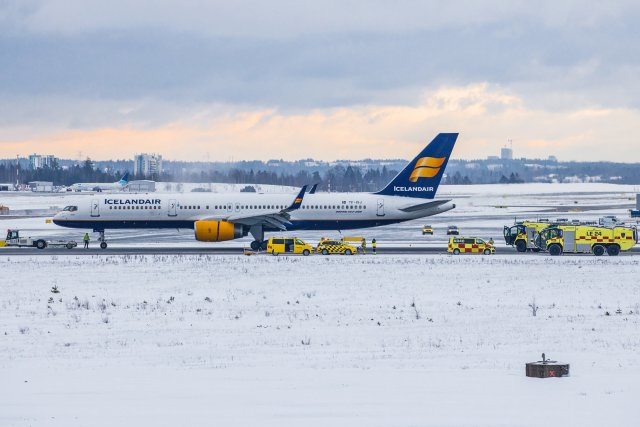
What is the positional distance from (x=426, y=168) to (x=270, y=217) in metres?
13.1

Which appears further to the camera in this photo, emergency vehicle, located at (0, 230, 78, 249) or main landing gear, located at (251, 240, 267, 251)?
emergency vehicle, located at (0, 230, 78, 249)

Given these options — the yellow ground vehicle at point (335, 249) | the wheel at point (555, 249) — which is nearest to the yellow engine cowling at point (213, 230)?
the yellow ground vehicle at point (335, 249)

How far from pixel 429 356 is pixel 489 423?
323 inches

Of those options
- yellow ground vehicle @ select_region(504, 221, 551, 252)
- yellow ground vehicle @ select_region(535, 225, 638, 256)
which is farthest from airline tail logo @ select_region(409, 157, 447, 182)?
yellow ground vehicle @ select_region(535, 225, 638, 256)

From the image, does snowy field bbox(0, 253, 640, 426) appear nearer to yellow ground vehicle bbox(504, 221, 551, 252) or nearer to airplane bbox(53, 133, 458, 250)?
yellow ground vehicle bbox(504, 221, 551, 252)

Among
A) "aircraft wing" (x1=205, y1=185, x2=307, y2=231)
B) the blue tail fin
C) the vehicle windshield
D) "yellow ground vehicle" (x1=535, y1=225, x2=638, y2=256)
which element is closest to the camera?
"yellow ground vehicle" (x1=535, y1=225, x2=638, y2=256)

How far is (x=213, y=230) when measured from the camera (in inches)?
2680

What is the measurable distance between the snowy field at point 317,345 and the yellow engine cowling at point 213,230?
1243 cm

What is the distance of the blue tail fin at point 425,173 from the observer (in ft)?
240

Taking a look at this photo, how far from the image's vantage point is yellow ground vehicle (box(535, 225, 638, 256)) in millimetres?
63812

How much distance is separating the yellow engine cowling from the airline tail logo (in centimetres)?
1486

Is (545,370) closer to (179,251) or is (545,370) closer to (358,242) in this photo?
(179,251)

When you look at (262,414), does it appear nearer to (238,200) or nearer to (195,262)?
(195,262)

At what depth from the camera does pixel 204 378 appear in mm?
26188
